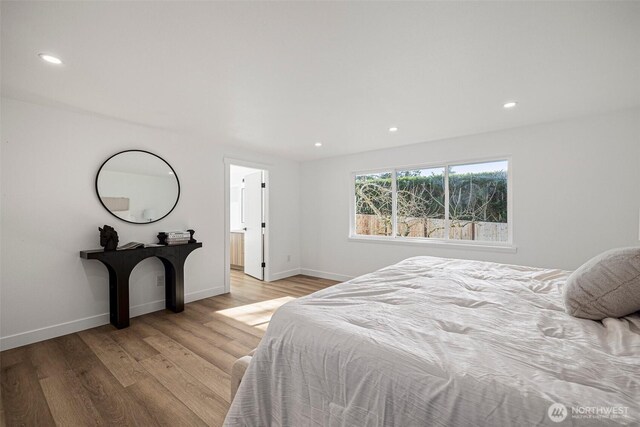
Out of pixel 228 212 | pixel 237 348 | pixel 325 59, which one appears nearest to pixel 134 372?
pixel 237 348

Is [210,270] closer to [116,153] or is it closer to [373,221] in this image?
[116,153]

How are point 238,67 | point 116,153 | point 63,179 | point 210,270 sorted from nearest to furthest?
point 238,67, point 63,179, point 116,153, point 210,270

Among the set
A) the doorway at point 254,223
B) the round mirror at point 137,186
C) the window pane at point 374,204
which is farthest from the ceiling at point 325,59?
the doorway at point 254,223

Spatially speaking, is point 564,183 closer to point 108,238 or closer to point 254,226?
point 254,226

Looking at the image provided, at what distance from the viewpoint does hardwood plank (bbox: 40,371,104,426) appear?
5.25ft

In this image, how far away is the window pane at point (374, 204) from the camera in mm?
4547

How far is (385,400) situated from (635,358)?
83 centimetres

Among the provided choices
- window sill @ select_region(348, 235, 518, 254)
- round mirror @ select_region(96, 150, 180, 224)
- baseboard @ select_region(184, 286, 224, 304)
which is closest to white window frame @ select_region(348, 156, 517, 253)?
window sill @ select_region(348, 235, 518, 254)

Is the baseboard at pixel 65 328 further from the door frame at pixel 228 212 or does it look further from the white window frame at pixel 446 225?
the white window frame at pixel 446 225

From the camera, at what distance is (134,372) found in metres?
2.05

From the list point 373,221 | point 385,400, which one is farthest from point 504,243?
point 385,400

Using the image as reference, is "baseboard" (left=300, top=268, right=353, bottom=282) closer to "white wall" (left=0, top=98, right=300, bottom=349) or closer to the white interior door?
the white interior door

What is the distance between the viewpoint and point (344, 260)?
4840mm

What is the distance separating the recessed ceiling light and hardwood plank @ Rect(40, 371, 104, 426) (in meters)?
2.32
